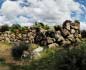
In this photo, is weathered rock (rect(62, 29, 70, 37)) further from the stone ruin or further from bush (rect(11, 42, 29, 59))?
bush (rect(11, 42, 29, 59))

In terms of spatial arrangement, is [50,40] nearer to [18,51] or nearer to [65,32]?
[65,32]

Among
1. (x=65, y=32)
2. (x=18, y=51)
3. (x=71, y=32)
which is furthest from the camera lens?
(x=71, y=32)

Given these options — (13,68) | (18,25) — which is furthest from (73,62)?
(18,25)

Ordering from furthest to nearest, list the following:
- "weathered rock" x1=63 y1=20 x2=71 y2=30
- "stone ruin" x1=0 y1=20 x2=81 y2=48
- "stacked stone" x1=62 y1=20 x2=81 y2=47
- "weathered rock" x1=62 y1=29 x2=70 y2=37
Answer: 1. "weathered rock" x1=63 y1=20 x2=71 y2=30
2. "weathered rock" x1=62 y1=29 x2=70 y2=37
3. "stacked stone" x1=62 y1=20 x2=81 y2=47
4. "stone ruin" x1=0 y1=20 x2=81 y2=48

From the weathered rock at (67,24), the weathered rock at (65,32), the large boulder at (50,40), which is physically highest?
the weathered rock at (67,24)

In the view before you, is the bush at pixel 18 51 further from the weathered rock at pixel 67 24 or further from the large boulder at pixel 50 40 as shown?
the weathered rock at pixel 67 24

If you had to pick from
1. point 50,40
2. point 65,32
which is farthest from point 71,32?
point 50,40

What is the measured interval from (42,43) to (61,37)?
2.78 m

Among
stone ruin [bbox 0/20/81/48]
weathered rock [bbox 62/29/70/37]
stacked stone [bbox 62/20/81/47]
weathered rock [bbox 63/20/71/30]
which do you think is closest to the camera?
stone ruin [bbox 0/20/81/48]

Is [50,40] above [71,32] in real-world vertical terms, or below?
below

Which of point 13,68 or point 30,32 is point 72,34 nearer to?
point 30,32

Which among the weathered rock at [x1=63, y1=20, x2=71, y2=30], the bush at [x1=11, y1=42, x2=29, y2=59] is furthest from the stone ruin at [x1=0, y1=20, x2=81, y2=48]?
the bush at [x1=11, y1=42, x2=29, y2=59]

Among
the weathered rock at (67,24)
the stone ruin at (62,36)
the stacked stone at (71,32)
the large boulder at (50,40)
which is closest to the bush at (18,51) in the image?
the stone ruin at (62,36)

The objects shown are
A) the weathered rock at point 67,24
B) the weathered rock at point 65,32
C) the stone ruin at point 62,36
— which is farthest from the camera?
the weathered rock at point 67,24
